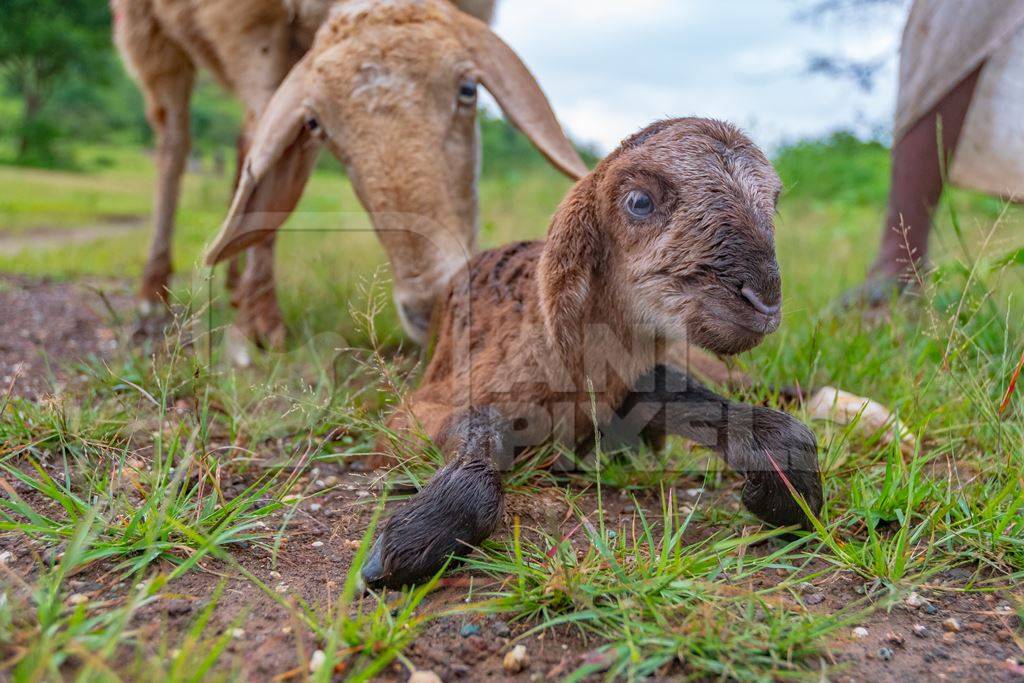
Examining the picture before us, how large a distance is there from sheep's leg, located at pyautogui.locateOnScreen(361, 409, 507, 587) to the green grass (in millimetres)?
66

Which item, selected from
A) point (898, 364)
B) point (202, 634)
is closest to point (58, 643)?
point (202, 634)

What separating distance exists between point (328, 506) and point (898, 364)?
2.22 meters

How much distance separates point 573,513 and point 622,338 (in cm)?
53

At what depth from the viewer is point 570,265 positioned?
228 cm

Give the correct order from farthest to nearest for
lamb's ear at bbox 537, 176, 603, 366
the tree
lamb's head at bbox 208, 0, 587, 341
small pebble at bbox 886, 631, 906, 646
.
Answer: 1. the tree
2. lamb's head at bbox 208, 0, 587, 341
3. lamb's ear at bbox 537, 176, 603, 366
4. small pebble at bbox 886, 631, 906, 646

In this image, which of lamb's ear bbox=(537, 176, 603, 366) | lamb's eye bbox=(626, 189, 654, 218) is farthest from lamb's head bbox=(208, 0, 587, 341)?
lamb's eye bbox=(626, 189, 654, 218)

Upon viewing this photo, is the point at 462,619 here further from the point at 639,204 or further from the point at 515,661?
the point at 639,204

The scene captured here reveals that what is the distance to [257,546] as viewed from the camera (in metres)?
2.14

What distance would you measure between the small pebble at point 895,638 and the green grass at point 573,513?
0.32ft

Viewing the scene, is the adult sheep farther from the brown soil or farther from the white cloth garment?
the white cloth garment

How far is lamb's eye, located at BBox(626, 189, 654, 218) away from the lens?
2186 millimetres

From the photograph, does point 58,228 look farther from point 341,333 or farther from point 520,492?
point 520,492

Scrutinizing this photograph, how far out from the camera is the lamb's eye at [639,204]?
86.0 inches

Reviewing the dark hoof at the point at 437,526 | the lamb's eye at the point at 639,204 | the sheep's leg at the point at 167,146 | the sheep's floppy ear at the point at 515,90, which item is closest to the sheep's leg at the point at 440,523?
the dark hoof at the point at 437,526
